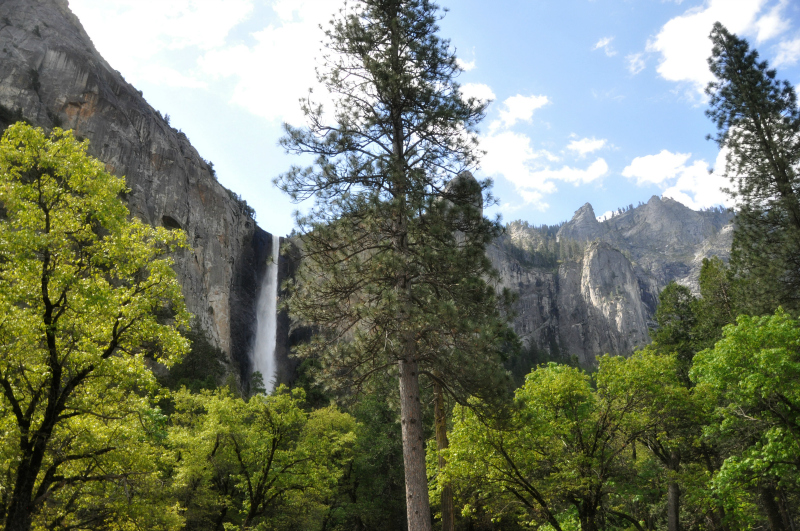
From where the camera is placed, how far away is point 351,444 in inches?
979

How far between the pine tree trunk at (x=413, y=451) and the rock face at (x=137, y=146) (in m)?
36.9

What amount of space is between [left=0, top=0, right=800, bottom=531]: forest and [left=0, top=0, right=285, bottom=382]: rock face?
3354 centimetres

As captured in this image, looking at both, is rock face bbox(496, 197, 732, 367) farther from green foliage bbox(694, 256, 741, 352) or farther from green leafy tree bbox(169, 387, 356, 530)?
green leafy tree bbox(169, 387, 356, 530)

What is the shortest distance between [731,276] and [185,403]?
2276 cm

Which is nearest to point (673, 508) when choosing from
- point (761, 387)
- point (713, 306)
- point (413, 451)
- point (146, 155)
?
point (761, 387)

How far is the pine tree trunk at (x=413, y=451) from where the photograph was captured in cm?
802

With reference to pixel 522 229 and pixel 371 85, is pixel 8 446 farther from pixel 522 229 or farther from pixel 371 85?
pixel 522 229

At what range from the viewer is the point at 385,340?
8.42 m

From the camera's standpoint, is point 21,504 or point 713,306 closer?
point 21,504

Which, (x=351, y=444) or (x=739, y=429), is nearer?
(x=739, y=429)

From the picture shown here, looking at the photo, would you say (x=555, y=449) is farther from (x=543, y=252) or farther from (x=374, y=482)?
(x=543, y=252)

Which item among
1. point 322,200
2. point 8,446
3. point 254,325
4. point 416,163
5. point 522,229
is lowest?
point 8,446

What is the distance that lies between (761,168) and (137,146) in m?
47.0

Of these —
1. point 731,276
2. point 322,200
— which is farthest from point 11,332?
point 731,276
